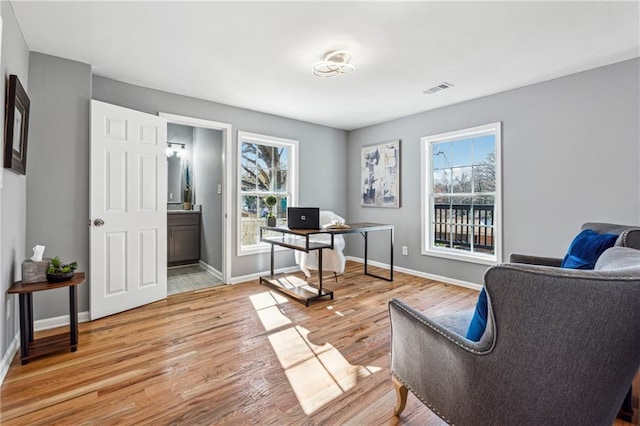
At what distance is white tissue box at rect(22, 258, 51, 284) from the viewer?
7.22ft

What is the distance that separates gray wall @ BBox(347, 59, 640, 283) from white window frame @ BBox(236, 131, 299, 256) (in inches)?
85.3

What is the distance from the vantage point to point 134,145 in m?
3.06

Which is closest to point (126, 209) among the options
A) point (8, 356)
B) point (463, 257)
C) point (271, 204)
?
point (8, 356)

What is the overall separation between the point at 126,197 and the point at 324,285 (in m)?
2.47

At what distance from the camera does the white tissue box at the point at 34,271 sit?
2.20 m

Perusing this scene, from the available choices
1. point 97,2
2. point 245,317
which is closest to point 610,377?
point 245,317

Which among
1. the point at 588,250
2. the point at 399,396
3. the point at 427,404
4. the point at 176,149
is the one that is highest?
the point at 176,149

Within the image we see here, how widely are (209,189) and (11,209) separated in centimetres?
278

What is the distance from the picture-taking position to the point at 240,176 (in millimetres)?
4117

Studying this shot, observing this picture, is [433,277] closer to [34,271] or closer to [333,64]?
[333,64]

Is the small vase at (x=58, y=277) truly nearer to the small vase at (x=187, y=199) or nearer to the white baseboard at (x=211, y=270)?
the white baseboard at (x=211, y=270)

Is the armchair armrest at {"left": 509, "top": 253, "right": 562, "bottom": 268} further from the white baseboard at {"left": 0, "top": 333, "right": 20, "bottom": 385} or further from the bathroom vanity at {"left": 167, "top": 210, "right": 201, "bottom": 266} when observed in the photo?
the bathroom vanity at {"left": 167, "top": 210, "right": 201, "bottom": 266}

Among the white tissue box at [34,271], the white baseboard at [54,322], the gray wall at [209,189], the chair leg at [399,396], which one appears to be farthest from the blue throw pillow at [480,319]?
the gray wall at [209,189]

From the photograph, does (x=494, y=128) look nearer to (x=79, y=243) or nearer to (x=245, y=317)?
(x=245, y=317)
